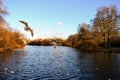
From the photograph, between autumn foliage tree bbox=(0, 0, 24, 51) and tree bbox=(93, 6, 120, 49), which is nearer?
autumn foliage tree bbox=(0, 0, 24, 51)

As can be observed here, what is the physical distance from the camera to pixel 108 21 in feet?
241

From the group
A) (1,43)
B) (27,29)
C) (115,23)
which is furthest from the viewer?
(115,23)

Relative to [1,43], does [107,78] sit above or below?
below

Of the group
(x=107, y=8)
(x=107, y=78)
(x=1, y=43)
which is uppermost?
(x=107, y=8)

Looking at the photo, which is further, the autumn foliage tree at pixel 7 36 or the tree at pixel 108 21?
the tree at pixel 108 21

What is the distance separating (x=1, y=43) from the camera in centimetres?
6719

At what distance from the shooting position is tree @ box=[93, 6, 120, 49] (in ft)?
238

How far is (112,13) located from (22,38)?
1676 inches

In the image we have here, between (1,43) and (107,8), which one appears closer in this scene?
(1,43)

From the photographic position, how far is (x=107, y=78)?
79.1 feet

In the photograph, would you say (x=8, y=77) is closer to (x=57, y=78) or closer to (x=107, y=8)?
(x=57, y=78)

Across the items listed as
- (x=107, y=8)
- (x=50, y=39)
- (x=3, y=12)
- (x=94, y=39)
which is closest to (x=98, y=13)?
(x=107, y=8)

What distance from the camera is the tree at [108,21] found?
7256cm

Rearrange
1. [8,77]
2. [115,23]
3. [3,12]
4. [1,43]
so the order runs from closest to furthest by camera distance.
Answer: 1. [8,77]
2. [3,12]
3. [1,43]
4. [115,23]
